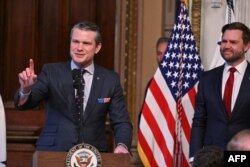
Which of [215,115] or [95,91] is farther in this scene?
[215,115]

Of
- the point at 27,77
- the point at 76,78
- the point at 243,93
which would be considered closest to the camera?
the point at 27,77

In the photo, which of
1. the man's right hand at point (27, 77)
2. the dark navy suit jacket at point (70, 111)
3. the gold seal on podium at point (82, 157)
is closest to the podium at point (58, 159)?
the gold seal on podium at point (82, 157)

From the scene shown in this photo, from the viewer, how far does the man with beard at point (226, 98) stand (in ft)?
19.7

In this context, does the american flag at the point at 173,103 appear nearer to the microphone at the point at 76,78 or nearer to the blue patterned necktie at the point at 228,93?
the blue patterned necktie at the point at 228,93

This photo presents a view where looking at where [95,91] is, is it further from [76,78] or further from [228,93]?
[228,93]

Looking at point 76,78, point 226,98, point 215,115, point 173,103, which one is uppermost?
point 76,78

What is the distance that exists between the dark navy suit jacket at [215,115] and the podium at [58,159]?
5.30 feet

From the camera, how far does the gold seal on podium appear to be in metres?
4.43

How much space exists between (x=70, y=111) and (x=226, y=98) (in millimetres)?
1410

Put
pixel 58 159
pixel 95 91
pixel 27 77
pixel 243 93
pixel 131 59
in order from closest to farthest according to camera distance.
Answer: pixel 58 159
pixel 27 77
pixel 95 91
pixel 243 93
pixel 131 59

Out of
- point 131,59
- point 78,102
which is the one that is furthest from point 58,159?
point 131,59

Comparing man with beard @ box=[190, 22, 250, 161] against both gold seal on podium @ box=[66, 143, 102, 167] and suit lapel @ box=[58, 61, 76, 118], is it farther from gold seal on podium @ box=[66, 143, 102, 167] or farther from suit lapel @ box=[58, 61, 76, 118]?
gold seal on podium @ box=[66, 143, 102, 167]

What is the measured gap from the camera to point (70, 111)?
5.10m

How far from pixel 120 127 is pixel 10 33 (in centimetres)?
284
